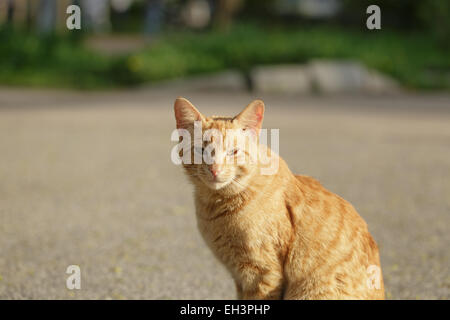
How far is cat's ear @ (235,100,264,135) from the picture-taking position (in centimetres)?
238

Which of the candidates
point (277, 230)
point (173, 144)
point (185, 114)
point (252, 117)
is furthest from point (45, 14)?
point (277, 230)

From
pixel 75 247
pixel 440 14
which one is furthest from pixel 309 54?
pixel 75 247

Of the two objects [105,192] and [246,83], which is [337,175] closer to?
[105,192]

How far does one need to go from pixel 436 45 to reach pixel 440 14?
132 centimetres

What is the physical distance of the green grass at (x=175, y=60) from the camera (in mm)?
12805

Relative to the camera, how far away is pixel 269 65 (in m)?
13.4

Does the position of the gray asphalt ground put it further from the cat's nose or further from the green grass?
the green grass

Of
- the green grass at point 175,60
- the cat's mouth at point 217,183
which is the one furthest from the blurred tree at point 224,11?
the cat's mouth at point 217,183

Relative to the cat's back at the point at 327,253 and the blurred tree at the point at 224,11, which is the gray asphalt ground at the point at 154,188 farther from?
the blurred tree at the point at 224,11

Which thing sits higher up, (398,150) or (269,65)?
(269,65)

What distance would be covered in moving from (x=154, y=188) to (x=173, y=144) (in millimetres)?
2026

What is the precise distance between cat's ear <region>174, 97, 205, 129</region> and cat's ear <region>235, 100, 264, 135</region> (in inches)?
6.6

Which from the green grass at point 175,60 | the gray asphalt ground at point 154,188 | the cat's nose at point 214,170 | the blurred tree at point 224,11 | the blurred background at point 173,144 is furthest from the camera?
the blurred tree at point 224,11

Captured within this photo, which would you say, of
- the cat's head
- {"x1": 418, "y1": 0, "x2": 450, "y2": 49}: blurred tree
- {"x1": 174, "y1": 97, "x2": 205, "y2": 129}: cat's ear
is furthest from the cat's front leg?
{"x1": 418, "y1": 0, "x2": 450, "y2": 49}: blurred tree
